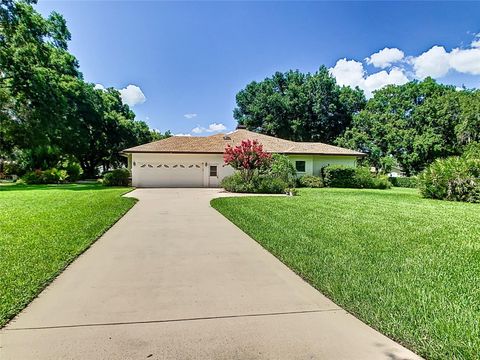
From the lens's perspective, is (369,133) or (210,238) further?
(369,133)

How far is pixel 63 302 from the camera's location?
3.44 meters

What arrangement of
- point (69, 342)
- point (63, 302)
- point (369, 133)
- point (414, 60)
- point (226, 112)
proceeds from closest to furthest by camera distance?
point (69, 342) < point (63, 302) < point (414, 60) < point (369, 133) < point (226, 112)

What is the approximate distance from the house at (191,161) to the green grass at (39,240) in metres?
11.5

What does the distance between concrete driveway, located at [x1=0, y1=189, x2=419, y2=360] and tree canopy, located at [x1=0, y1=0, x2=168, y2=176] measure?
69.0ft

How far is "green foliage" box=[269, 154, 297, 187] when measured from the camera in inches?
784

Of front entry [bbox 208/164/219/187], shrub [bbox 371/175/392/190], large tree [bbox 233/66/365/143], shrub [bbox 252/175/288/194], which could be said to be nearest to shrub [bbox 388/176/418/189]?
shrub [bbox 371/175/392/190]

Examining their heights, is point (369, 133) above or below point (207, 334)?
above

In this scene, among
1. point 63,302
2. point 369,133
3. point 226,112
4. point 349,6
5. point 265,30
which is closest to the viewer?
point 63,302

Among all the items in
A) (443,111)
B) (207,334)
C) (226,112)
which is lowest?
(207,334)

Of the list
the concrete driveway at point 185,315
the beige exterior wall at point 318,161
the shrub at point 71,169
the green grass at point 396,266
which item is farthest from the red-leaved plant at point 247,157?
the shrub at point 71,169

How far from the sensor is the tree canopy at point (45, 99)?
801 inches

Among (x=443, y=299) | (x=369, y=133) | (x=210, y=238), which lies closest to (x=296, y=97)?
(x=369, y=133)

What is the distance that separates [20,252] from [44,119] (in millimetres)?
20661

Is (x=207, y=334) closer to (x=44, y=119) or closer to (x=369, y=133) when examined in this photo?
(x=44, y=119)
